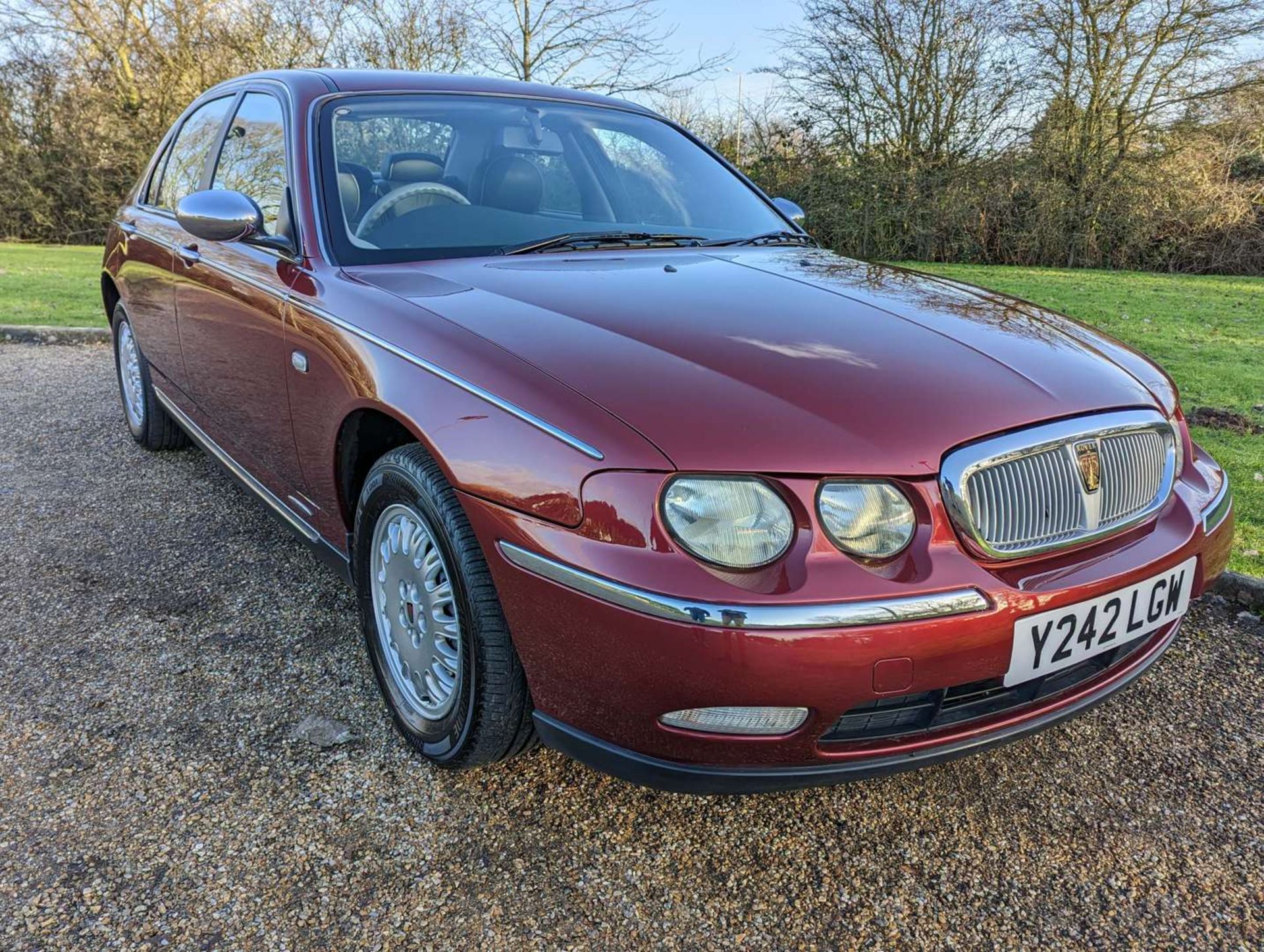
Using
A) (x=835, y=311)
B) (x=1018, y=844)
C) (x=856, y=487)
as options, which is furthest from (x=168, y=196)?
(x=1018, y=844)

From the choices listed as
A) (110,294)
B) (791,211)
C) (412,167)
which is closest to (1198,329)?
(791,211)

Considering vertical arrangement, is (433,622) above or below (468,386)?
below

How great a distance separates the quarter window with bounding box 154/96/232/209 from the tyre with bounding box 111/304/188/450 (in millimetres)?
693

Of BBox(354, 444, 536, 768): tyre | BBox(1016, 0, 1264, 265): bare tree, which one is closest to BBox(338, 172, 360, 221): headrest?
BBox(354, 444, 536, 768): tyre

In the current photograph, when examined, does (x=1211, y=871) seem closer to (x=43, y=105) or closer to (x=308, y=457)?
(x=308, y=457)

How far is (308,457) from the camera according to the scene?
8.09 feet

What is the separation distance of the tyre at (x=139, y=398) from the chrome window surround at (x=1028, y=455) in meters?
3.69

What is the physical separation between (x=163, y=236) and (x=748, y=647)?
10.7ft

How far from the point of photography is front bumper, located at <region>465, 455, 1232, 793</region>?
1496mm

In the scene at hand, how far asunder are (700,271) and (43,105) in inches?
757

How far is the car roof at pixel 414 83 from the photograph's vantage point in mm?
2873

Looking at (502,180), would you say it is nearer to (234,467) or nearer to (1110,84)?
(234,467)

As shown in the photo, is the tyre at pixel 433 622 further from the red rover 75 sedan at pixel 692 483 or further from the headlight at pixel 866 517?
the headlight at pixel 866 517

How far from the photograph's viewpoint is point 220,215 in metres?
2.58
